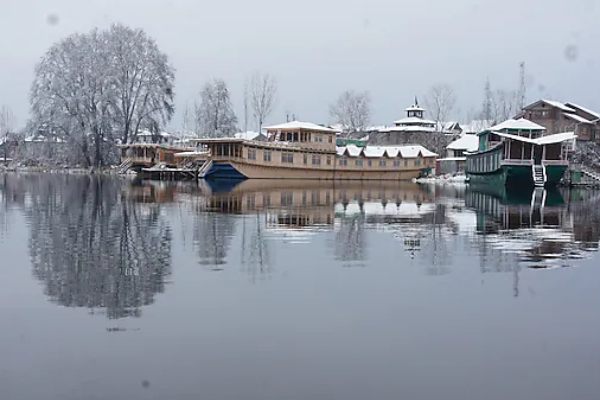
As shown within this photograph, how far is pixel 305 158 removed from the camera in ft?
227

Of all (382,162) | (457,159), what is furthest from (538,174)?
(457,159)

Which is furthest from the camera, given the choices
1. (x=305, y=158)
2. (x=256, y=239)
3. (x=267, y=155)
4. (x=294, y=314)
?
(x=305, y=158)

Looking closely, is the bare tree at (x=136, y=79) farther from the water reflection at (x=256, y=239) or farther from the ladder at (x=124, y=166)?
the water reflection at (x=256, y=239)

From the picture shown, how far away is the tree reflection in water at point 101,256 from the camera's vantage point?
389 inches

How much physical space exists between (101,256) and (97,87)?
5939cm

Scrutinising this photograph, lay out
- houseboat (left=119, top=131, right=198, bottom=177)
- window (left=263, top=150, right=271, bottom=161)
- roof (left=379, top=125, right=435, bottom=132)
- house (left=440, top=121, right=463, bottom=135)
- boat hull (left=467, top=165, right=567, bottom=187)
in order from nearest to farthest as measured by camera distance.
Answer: boat hull (left=467, top=165, right=567, bottom=187) → window (left=263, top=150, right=271, bottom=161) → houseboat (left=119, top=131, right=198, bottom=177) → roof (left=379, top=125, right=435, bottom=132) → house (left=440, top=121, right=463, bottom=135)

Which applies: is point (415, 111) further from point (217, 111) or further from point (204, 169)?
point (204, 169)

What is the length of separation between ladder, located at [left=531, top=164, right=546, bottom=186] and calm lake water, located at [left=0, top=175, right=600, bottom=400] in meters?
33.7

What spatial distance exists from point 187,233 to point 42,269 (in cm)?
573

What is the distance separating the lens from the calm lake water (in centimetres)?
660

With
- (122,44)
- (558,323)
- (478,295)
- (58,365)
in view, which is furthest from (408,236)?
(122,44)

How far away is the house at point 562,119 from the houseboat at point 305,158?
12.7 meters

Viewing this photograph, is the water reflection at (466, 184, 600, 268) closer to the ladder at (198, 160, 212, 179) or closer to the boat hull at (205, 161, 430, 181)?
the boat hull at (205, 161, 430, 181)

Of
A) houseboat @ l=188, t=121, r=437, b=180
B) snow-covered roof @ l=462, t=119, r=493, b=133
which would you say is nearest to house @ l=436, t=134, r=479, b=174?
houseboat @ l=188, t=121, r=437, b=180
